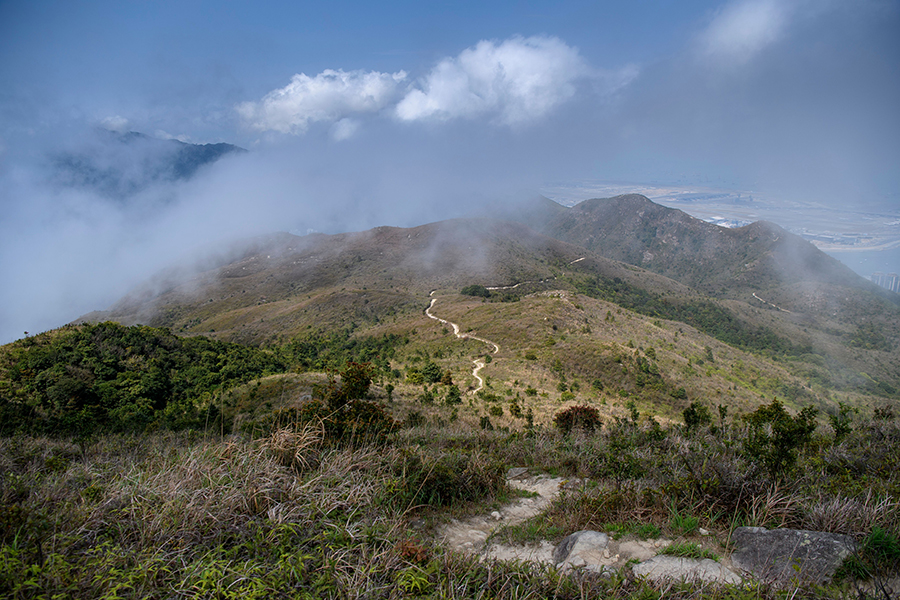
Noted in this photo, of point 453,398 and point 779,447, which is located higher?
point 779,447

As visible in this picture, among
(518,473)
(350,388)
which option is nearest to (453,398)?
(518,473)

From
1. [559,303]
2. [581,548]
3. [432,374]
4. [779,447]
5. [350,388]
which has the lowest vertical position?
[432,374]

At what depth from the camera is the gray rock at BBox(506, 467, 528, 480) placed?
8.07 metres

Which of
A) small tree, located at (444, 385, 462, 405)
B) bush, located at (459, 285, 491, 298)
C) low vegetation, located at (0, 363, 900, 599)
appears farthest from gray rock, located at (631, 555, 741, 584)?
bush, located at (459, 285, 491, 298)

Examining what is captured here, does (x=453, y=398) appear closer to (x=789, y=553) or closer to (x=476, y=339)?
(x=789, y=553)

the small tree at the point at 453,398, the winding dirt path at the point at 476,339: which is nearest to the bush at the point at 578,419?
the small tree at the point at 453,398

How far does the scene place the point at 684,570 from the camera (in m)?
4.15

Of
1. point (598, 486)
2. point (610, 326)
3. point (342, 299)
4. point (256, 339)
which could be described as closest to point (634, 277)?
point (610, 326)

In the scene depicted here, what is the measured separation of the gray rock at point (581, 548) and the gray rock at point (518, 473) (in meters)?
3.08

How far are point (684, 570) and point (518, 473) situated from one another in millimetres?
4318

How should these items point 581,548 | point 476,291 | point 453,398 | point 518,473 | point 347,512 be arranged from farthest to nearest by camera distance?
point 476,291 < point 453,398 < point 518,473 < point 581,548 < point 347,512

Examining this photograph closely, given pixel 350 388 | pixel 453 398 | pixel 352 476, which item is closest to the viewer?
pixel 352 476

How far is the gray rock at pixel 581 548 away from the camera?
14.9 ft

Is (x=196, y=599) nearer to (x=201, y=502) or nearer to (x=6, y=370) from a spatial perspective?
(x=201, y=502)
